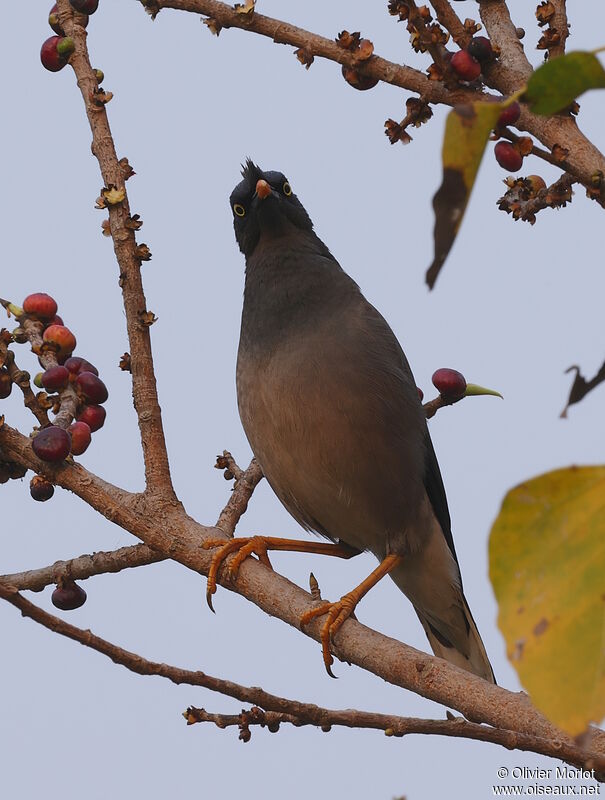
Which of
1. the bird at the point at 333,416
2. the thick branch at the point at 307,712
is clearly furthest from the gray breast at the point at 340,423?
the thick branch at the point at 307,712

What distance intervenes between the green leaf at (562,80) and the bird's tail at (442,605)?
3212 mm

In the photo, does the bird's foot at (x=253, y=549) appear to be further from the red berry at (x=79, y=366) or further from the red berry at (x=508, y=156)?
the red berry at (x=508, y=156)

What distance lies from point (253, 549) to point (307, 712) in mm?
1242

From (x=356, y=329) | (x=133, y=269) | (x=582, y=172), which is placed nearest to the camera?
(x=582, y=172)

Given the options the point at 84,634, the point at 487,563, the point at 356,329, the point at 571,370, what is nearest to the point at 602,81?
the point at 571,370

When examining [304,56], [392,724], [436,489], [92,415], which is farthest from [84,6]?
[392,724]

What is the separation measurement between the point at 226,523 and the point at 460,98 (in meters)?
1.50

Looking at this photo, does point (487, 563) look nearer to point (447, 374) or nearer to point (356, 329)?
point (447, 374)

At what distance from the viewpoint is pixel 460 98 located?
2678 millimetres

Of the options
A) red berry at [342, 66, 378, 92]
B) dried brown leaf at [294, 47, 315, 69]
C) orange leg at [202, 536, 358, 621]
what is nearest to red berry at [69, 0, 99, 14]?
dried brown leaf at [294, 47, 315, 69]

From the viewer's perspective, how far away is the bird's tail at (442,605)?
4.27 metres

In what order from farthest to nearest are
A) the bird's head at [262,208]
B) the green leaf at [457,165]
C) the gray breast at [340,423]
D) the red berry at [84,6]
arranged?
the bird's head at [262,208], the gray breast at [340,423], the red berry at [84,6], the green leaf at [457,165]

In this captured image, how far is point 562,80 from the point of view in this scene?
1071mm

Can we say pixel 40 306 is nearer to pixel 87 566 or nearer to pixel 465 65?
pixel 87 566
